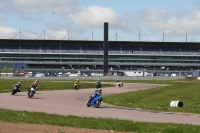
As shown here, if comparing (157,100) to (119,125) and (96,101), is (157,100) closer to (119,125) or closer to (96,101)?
(96,101)

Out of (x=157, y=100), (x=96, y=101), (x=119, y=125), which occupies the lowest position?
(x=157, y=100)

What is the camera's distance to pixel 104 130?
Answer: 19.1 meters

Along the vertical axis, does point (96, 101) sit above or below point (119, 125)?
above

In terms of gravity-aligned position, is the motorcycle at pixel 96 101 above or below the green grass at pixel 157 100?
above

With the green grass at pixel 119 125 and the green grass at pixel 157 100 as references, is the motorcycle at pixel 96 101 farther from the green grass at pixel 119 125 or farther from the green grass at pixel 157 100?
the green grass at pixel 119 125

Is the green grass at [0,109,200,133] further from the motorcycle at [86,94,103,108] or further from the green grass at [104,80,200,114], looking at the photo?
the motorcycle at [86,94,103,108]

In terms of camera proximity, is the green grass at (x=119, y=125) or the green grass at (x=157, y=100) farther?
the green grass at (x=157, y=100)

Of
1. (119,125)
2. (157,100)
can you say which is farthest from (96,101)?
(119,125)

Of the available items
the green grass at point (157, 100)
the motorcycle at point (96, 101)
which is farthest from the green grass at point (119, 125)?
the motorcycle at point (96, 101)

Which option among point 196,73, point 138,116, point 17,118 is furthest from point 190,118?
point 196,73

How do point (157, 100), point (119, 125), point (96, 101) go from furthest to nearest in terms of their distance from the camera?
point (157, 100)
point (96, 101)
point (119, 125)

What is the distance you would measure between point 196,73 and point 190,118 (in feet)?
455

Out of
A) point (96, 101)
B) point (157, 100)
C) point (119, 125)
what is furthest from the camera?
point (157, 100)

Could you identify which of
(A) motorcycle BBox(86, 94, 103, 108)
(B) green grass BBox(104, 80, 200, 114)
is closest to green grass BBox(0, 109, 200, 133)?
(B) green grass BBox(104, 80, 200, 114)
